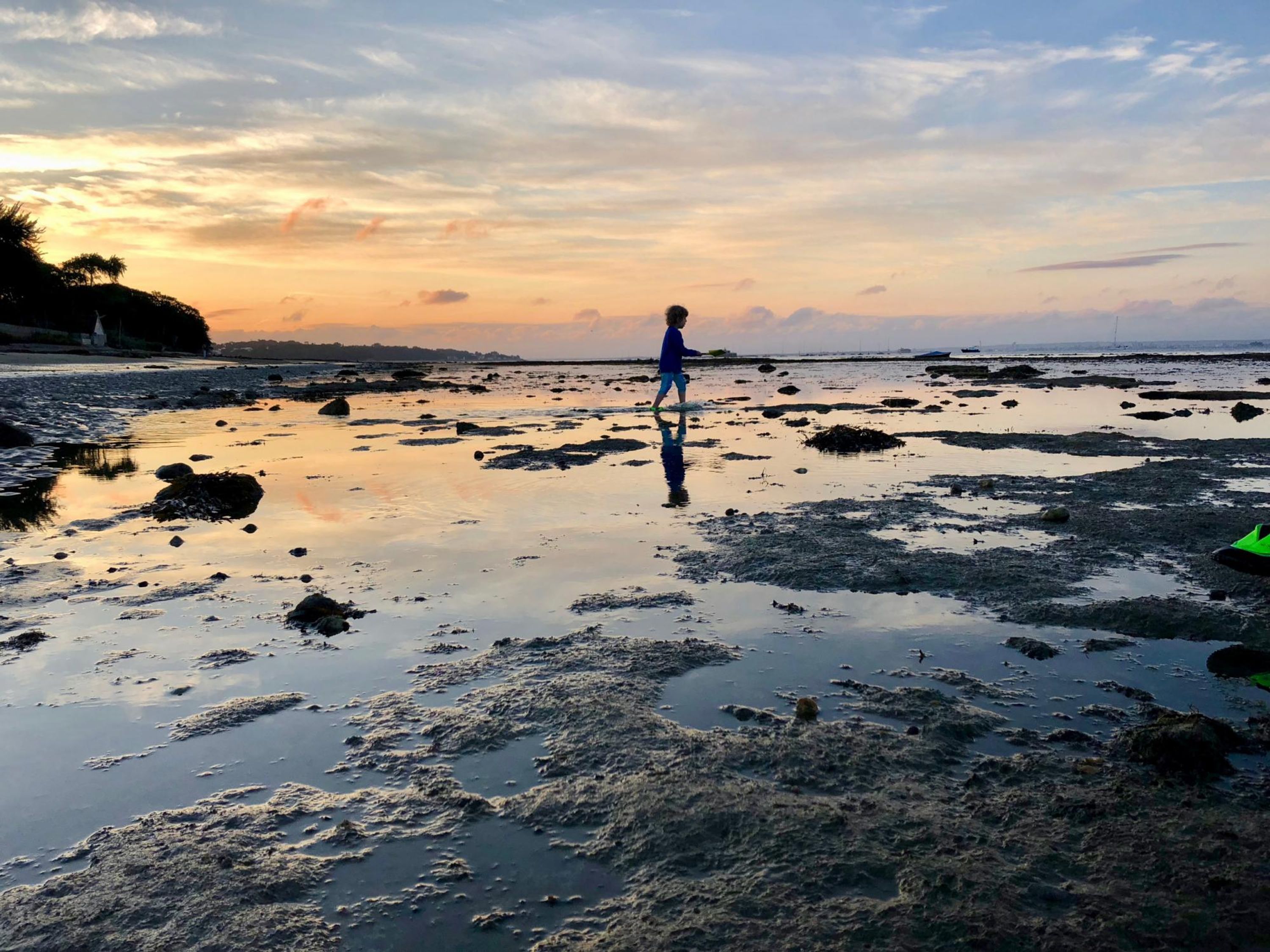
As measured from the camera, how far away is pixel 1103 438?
16.7 m

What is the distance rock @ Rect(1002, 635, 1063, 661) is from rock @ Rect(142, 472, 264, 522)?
892 centimetres

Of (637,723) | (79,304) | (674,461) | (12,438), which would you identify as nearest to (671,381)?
(674,461)

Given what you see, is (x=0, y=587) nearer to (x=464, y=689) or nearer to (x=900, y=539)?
(x=464, y=689)

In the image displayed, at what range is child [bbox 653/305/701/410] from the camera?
2316 centimetres

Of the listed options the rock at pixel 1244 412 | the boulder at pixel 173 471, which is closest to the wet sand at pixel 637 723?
the boulder at pixel 173 471

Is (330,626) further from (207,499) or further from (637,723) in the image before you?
(207,499)

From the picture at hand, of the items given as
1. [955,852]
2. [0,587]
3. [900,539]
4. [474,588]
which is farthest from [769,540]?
[0,587]

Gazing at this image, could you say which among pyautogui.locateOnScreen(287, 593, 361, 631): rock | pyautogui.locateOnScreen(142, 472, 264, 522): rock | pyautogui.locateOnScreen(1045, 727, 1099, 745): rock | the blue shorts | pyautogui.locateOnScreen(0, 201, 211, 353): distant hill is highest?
pyautogui.locateOnScreen(0, 201, 211, 353): distant hill

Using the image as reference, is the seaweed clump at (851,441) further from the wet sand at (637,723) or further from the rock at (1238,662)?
the rock at (1238,662)

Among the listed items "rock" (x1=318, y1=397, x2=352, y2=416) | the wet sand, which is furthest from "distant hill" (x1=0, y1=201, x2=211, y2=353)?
the wet sand

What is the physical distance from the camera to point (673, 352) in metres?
24.1

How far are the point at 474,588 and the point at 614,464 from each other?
750 cm

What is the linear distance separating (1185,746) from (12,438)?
20437mm

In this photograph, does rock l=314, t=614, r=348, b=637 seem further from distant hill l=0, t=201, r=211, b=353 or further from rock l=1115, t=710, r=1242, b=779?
distant hill l=0, t=201, r=211, b=353
